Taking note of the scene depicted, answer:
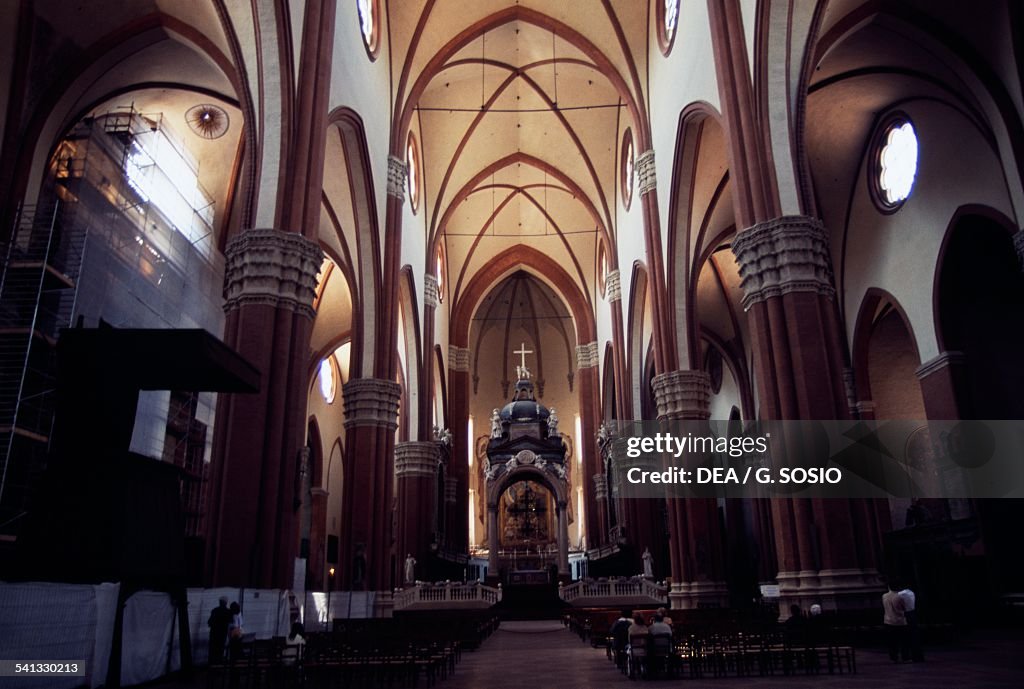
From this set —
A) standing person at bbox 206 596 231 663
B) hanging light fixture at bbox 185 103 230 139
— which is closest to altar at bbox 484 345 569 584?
hanging light fixture at bbox 185 103 230 139

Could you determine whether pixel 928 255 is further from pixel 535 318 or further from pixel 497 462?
pixel 535 318

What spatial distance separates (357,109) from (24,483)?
10071 millimetres

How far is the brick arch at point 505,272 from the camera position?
35500mm

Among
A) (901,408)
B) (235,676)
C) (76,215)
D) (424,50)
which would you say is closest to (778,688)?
(235,676)

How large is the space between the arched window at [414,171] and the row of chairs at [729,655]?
19.5 metres

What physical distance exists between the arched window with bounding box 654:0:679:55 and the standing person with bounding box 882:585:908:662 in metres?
14.6

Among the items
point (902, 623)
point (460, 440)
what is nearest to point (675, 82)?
point (902, 623)

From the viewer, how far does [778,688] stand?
6543mm

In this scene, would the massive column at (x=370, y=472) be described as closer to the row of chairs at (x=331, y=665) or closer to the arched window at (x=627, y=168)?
the row of chairs at (x=331, y=665)

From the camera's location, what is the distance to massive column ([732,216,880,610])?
1040 cm

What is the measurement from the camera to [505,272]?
1438 inches

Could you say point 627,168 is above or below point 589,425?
above

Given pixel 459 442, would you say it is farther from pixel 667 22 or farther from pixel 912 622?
pixel 912 622

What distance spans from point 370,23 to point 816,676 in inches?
701
